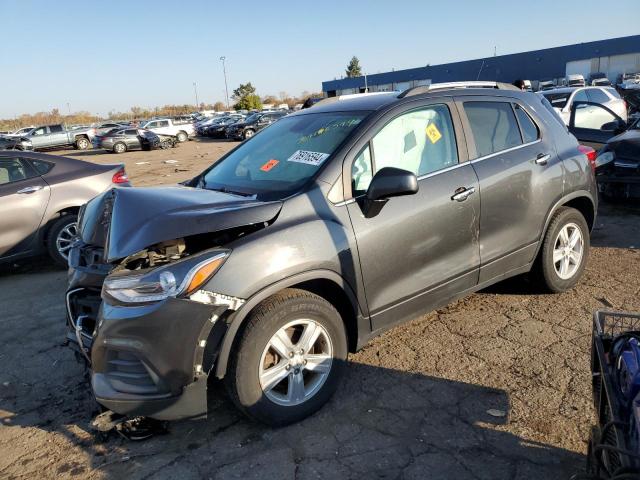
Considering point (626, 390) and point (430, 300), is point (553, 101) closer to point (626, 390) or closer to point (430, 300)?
point (430, 300)

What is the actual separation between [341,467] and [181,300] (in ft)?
3.85

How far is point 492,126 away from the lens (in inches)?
156

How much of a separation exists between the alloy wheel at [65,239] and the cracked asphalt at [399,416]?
6.49 feet

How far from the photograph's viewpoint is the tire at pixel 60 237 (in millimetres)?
6211

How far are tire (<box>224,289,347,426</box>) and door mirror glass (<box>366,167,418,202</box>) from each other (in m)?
0.70

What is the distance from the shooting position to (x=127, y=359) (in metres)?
2.64

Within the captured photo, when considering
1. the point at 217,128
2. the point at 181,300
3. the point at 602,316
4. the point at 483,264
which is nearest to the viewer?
the point at 602,316

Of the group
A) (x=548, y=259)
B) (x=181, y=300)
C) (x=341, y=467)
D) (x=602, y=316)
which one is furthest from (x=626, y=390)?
(x=548, y=259)

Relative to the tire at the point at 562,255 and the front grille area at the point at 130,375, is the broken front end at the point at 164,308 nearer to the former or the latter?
the front grille area at the point at 130,375

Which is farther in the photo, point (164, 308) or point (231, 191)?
point (231, 191)

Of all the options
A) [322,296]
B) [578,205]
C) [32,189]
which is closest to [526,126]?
[578,205]

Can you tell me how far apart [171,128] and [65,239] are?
28375 mm

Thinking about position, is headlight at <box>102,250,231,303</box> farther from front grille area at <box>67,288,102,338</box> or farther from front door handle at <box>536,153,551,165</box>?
front door handle at <box>536,153,551,165</box>

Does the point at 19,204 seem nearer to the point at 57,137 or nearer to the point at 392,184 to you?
the point at 392,184
